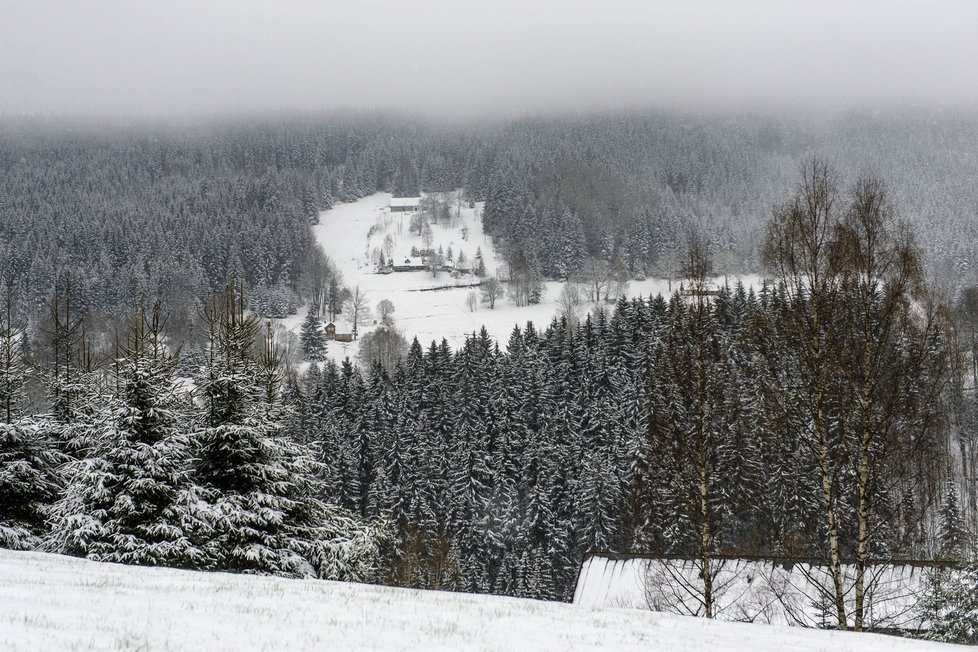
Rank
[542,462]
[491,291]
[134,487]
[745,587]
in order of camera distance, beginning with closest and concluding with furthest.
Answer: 1. [134,487]
2. [745,587]
3. [542,462]
4. [491,291]

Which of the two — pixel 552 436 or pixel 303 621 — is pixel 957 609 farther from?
pixel 552 436

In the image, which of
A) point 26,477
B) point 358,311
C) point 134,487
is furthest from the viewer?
point 358,311

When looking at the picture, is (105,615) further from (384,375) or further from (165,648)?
(384,375)

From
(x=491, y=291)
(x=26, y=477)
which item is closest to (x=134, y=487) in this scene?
(x=26, y=477)

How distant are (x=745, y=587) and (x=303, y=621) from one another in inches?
701

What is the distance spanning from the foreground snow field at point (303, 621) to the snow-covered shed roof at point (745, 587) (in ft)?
21.2

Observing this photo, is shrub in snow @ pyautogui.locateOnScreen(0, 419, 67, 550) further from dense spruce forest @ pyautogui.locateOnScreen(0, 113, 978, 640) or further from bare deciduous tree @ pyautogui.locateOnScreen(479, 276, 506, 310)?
bare deciduous tree @ pyautogui.locateOnScreen(479, 276, 506, 310)

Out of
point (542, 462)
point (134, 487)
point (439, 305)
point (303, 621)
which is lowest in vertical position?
point (542, 462)

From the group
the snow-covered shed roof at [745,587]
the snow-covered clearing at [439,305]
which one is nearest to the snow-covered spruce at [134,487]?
the snow-covered shed roof at [745,587]

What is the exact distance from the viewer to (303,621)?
358 inches

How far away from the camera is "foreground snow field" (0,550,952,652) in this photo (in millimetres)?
7613

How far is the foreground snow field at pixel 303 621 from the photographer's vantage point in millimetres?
7613

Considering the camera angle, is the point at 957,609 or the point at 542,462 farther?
the point at 542,462

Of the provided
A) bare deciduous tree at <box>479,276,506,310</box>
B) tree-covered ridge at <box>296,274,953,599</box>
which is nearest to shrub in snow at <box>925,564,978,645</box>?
tree-covered ridge at <box>296,274,953,599</box>
